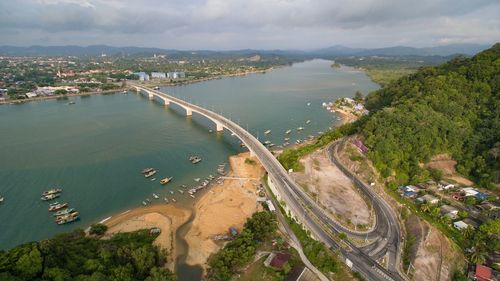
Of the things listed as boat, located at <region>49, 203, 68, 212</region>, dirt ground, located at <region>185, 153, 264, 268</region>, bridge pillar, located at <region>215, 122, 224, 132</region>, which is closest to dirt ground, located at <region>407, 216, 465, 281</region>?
dirt ground, located at <region>185, 153, 264, 268</region>

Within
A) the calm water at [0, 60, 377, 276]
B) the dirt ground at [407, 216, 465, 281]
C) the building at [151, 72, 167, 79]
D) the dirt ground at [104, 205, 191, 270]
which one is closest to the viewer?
the dirt ground at [407, 216, 465, 281]

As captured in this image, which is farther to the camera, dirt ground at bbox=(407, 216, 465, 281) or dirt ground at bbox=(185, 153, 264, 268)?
dirt ground at bbox=(185, 153, 264, 268)

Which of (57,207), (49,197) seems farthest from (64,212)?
(49,197)

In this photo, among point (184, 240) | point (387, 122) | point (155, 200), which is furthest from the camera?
point (387, 122)

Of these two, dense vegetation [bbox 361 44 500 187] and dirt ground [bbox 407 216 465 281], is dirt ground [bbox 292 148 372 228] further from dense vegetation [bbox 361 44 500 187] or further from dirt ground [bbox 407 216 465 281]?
dense vegetation [bbox 361 44 500 187]

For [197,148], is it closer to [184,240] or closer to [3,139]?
[184,240]

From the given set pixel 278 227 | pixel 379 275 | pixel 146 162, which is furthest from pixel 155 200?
pixel 379 275
